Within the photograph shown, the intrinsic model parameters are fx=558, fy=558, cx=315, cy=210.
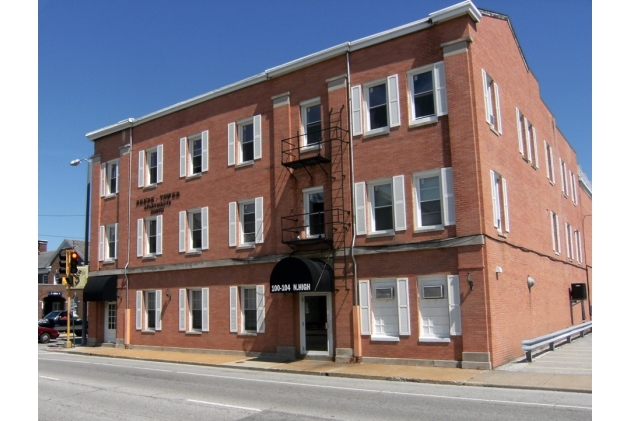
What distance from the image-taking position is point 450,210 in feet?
56.7

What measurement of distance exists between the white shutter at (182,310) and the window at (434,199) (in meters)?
12.0

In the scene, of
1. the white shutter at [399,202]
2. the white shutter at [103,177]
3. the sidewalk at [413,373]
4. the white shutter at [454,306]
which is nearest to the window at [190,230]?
the sidewalk at [413,373]

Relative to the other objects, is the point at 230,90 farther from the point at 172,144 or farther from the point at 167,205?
the point at 167,205

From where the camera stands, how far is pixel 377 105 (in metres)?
19.7

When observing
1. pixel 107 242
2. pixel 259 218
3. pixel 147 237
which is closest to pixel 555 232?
pixel 259 218

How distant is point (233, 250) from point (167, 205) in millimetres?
5118

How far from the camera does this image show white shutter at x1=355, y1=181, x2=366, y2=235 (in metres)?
19.2

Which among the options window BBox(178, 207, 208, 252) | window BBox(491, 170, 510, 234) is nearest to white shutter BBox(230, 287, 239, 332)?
window BBox(178, 207, 208, 252)

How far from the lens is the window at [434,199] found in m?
17.3

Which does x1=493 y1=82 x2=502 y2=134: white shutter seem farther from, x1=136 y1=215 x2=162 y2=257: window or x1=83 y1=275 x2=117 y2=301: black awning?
x1=83 y1=275 x2=117 y2=301: black awning

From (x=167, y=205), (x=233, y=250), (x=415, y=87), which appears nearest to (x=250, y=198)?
(x=233, y=250)

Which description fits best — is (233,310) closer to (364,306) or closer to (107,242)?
(364,306)

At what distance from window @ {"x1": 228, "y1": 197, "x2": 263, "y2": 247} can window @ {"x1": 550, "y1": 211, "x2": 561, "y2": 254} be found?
1440 cm

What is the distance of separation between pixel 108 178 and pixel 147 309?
7.88 meters
